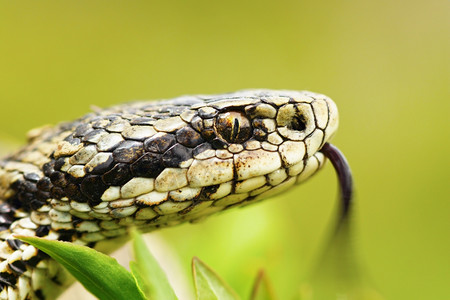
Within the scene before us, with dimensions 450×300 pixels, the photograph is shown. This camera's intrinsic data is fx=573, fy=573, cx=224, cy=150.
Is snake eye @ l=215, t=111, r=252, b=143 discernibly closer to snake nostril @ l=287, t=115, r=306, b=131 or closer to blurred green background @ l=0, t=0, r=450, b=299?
snake nostril @ l=287, t=115, r=306, b=131

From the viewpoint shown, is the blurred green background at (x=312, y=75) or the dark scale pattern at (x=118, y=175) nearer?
the dark scale pattern at (x=118, y=175)

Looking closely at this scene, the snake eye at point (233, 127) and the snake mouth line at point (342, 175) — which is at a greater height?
the snake eye at point (233, 127)

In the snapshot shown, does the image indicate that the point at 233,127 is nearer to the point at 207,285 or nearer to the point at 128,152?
the point at 128,152

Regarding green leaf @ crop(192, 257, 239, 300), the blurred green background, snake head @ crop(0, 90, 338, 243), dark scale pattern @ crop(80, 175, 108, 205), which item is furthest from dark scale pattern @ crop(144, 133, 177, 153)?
the blurred green background

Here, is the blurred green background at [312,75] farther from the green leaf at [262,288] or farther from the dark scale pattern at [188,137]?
the dark scale pattern at [188,137]

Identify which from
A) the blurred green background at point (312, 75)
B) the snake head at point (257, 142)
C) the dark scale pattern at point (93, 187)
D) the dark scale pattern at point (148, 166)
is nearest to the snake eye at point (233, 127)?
the snake head at point (257, 142)

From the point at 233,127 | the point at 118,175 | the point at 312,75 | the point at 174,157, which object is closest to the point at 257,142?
the point at 233,127
